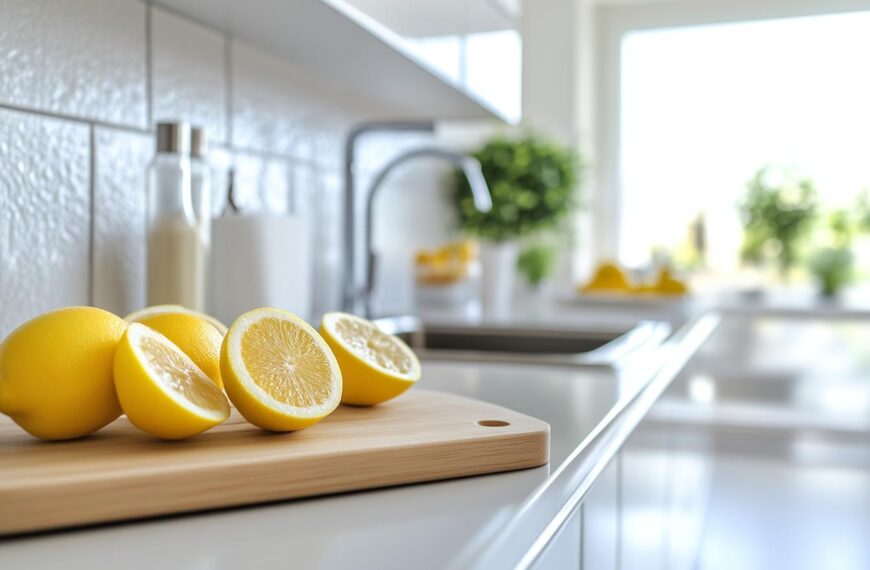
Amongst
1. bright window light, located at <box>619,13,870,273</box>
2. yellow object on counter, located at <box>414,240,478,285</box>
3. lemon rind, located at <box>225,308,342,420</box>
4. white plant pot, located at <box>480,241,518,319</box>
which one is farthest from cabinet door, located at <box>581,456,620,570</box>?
bright window light, located at <box>619,13,870,273</box>

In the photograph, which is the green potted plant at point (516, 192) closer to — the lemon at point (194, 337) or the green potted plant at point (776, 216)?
the green potted plant at point (776, 216)

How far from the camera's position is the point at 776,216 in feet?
12.2

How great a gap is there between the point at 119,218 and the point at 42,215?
0.48 feet

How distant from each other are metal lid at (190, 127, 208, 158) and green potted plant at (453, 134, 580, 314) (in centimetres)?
152

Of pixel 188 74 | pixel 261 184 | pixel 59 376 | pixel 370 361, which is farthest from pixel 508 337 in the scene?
pixel 59 376

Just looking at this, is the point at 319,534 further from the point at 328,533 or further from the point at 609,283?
the point at 609,283

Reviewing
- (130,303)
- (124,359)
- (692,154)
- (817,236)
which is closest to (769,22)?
(692,154)

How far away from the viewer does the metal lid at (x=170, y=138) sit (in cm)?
110

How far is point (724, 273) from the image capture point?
396 cm

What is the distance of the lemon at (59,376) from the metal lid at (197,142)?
55 cm

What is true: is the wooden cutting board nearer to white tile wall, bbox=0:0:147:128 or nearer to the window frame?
white tile wall, bbox=0:0:147:128

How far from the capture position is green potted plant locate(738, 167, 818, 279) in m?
3.73

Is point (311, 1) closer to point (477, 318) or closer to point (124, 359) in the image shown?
point (124, 359)

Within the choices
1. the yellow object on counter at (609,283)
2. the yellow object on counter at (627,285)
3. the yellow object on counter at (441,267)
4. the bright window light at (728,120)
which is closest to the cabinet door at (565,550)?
the yellow object on counter at (441,267)
